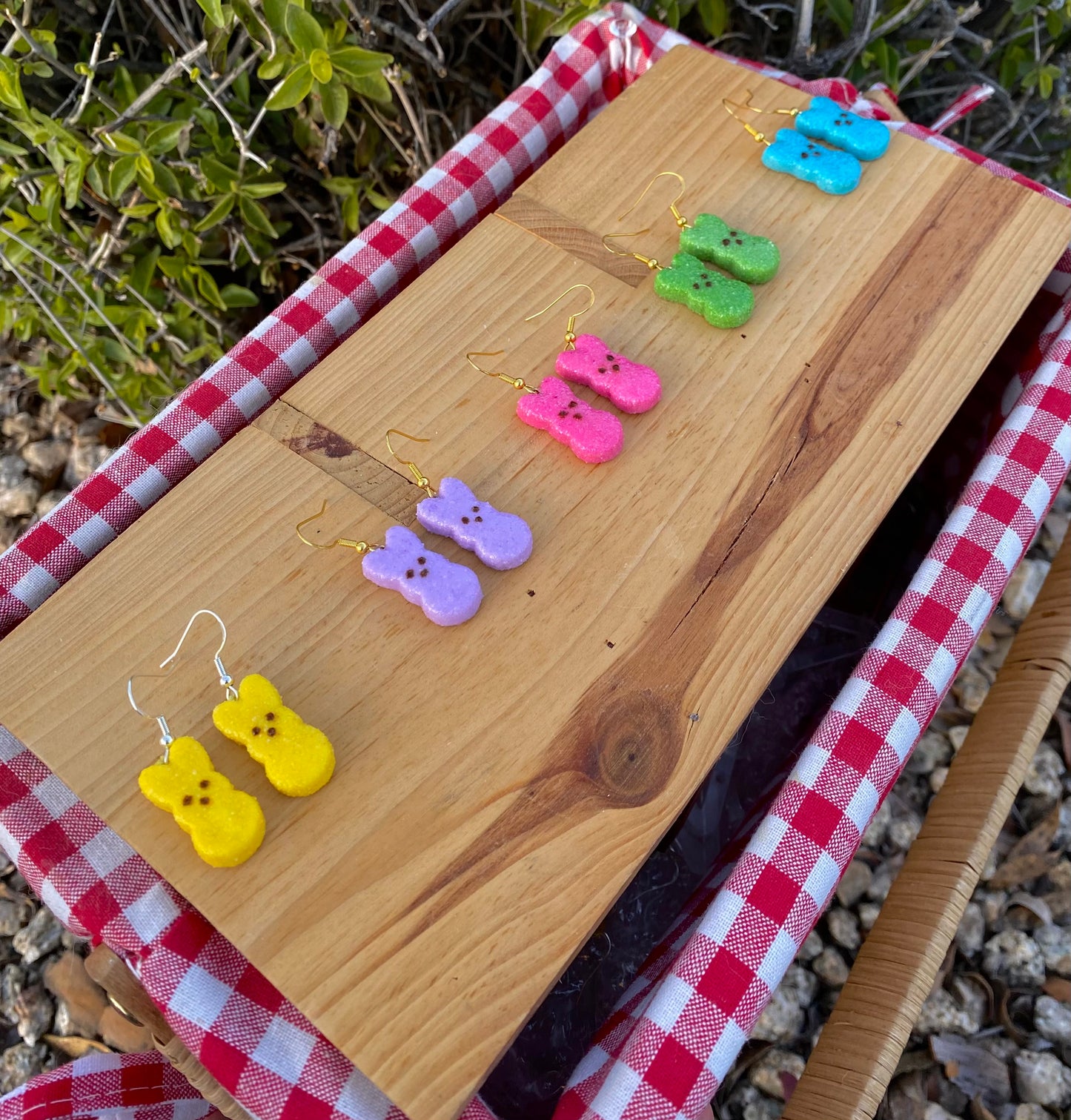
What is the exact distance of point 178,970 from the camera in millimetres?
919

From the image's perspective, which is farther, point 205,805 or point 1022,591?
point 1022,591

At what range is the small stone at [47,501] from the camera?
1920mm

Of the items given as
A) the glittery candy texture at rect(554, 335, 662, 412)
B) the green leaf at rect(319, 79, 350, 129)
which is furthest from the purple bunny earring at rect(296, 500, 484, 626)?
the green leaf at rect(319, 79, 350, 129)

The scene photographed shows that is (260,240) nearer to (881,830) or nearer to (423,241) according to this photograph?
(423,241)

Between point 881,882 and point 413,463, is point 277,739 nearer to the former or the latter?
point 413,463

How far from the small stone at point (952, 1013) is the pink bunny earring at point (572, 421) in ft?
3.45

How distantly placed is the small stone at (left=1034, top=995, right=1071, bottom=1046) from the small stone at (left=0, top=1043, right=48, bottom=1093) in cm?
151

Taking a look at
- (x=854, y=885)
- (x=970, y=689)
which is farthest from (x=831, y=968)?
(x=970, y=689)

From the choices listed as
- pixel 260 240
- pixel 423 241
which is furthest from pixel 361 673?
pixel 260 240

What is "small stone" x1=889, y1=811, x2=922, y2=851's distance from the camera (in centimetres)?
165

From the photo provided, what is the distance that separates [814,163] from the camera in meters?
1.26

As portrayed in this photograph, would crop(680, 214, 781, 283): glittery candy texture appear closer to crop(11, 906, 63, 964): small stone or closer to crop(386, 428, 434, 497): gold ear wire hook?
crop(386, 428, 434, 497): gold ear wire hook

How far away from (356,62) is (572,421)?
1.90ft

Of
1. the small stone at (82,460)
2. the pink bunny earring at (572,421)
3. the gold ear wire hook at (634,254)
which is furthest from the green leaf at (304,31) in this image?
the small stone at (82,460)
